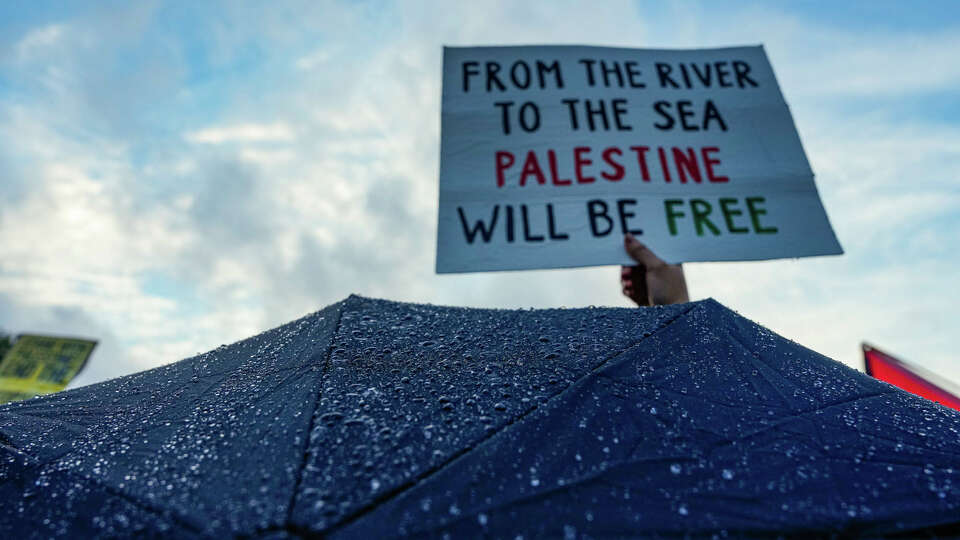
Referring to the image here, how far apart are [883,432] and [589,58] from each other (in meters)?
3.04

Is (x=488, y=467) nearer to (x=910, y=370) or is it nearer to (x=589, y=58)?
(x=589, y=58)

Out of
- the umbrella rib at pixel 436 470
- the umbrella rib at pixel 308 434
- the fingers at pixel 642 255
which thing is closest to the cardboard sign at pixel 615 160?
the fingers at pixel 642 255

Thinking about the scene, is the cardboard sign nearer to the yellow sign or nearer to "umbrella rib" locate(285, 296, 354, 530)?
"umbrella rib" locate(285, 296, 354, 530)

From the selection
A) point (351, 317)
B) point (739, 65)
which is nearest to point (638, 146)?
point (739, 65)

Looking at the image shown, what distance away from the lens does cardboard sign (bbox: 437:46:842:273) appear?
2811 millimetres

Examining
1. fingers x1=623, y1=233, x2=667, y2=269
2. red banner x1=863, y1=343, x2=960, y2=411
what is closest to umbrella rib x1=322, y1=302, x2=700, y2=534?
fingers x1=623, y1=233, x2=667, y2=269

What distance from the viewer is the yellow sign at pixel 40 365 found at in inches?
431

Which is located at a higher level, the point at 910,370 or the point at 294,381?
the point at 910,370

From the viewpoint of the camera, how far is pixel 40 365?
37.2 feet

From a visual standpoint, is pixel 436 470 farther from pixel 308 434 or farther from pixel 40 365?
pixel 40 365

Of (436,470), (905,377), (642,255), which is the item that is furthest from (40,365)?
(905,377)

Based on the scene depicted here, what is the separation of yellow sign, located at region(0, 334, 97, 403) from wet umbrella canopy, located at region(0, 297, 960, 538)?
41.1ft

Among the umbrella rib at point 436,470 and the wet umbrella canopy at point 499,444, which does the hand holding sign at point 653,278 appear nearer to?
the wet umbrella canopy at point 499,444

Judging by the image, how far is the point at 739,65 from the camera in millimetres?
3609
